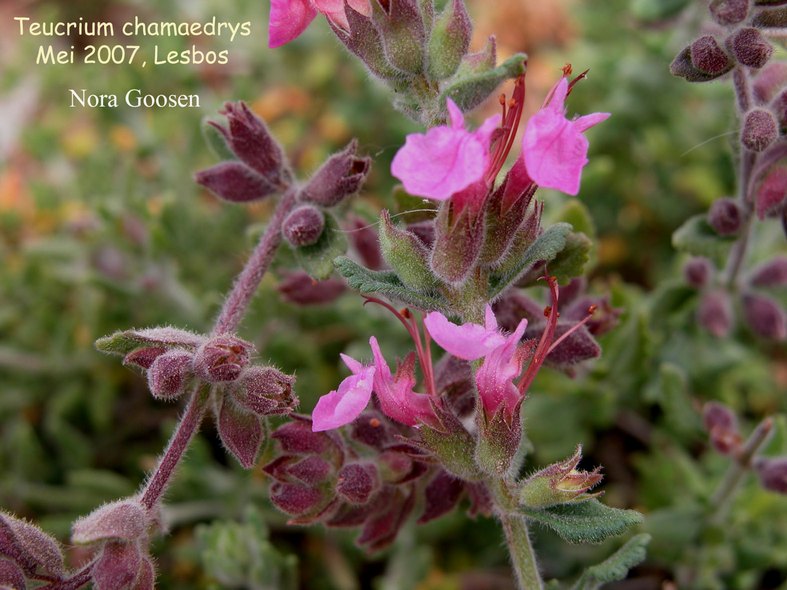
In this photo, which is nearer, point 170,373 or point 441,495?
point 170,373

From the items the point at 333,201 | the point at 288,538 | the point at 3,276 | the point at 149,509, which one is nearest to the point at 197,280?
the point at 3,276

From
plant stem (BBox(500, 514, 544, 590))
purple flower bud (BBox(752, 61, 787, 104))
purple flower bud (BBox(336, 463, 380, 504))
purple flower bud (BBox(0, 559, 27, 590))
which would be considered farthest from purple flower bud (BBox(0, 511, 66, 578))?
purple flower bud (BBox(752, 61, 787, 104))

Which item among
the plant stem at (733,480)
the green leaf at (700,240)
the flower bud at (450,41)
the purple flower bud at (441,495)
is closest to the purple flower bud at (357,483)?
the purple flower bud at (441,495)

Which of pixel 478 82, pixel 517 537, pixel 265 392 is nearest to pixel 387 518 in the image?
pixel 517 537

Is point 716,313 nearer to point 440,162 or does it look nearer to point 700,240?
point 700,240

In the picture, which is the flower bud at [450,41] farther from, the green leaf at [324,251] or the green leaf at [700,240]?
the green leaf at [700,240]

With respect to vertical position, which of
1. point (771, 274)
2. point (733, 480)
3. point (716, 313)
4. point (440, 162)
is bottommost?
point (733, 480)

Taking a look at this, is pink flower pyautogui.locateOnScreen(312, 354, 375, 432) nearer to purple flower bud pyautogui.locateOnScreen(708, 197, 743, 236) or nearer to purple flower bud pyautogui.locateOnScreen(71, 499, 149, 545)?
purple flower bud pyautogui.locateOnScreen(71, 499, 149, 545)
